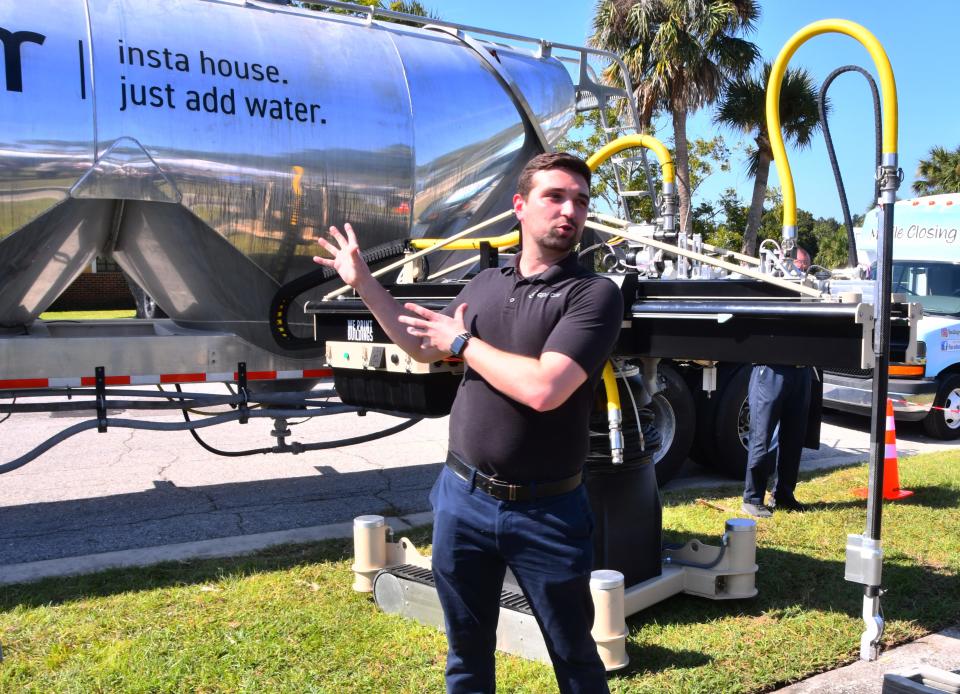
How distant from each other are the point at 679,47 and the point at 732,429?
17.1 meters

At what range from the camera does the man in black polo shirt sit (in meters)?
2.39

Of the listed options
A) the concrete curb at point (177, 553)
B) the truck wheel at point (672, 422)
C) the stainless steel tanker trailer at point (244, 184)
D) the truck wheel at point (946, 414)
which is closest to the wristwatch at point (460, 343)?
the stainless steel tanker trailer at point (244, 184)

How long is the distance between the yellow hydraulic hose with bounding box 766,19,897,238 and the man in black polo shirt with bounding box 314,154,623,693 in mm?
1592

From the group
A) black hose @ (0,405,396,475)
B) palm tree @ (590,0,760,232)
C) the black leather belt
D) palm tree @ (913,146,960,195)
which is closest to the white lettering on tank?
black hose @ (0,405,396,475)

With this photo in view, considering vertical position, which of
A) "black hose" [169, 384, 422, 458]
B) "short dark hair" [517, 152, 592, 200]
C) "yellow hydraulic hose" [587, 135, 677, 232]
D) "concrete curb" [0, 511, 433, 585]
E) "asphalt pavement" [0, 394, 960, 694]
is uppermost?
"yellow hydraulic hose" [587, 135, 677, 232]

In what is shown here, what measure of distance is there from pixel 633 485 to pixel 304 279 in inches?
101

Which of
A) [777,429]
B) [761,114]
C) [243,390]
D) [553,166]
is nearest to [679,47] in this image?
[761,114]

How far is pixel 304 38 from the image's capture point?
544 centimetres

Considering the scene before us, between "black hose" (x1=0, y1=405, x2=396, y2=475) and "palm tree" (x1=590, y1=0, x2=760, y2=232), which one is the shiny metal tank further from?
"palm tree" (x1=590, y1=0, x2=760, y2=232)

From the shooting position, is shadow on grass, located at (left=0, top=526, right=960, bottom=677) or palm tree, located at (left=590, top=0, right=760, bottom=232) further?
palm tree, located at (left=590, top=0, right=760, bottom=232)

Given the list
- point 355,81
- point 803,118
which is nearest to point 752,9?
point 803,118

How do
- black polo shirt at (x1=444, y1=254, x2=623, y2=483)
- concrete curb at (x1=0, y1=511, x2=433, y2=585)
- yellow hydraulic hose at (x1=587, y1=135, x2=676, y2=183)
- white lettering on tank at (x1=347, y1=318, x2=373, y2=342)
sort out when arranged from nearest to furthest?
black polo shirt at (x1=444, y1=254, x2=623, y2=483)
white lettering on tank at (x1=347, y1=318, x2=373, y2=342)
concrete curb at (x1=0, y1=511, x2=433, y2=585)
yellow hydraulic hose at (x1=587, y1=135, x2=676, y2=183)

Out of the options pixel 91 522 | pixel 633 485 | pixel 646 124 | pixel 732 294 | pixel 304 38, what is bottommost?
pixel 91 522

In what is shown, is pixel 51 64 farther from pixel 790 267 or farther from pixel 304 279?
pixel 790 267
